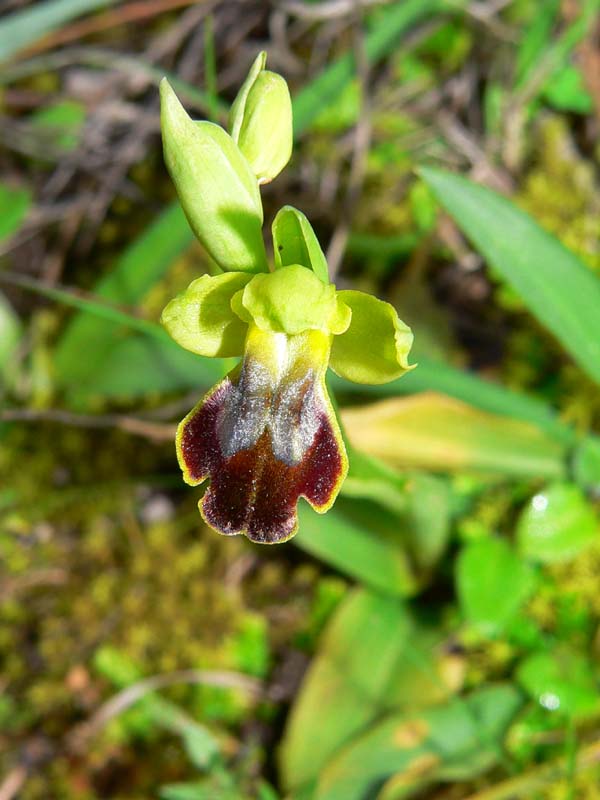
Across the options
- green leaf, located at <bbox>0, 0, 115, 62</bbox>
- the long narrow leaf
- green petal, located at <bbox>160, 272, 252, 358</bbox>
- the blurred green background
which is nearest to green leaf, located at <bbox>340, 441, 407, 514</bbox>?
the blurred green background

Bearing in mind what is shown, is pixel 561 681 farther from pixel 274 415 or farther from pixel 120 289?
pixel 120 289

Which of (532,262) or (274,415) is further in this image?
(532,262)

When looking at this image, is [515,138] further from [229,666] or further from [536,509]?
[229,666]

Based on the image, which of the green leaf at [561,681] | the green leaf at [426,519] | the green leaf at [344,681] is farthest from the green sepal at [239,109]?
the green leaf at [561,681]

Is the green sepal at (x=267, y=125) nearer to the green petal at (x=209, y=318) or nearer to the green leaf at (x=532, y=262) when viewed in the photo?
the green petal at (x=209, y=318)

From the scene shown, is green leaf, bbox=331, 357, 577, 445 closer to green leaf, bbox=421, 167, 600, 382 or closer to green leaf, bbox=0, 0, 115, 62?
green leaf, bbox=421, 167, 600, 382

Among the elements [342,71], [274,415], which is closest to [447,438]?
[274,415]
